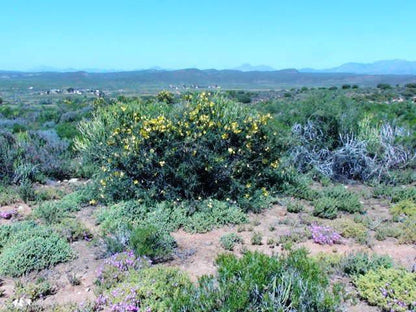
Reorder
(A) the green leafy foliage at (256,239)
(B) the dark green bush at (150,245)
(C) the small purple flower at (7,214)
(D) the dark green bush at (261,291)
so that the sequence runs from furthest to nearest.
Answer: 1. (C) the small purple flower at (7,214)
2. (A) the green leafy foliage at (256,239)
3. (B) the dark green bush at (150,245)
4. (D) the dark green bush at (261,291)

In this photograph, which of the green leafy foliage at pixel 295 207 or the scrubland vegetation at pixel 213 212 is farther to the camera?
the green leafy foliage at pixel 295 207

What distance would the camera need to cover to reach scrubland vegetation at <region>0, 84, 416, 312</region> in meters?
4.05

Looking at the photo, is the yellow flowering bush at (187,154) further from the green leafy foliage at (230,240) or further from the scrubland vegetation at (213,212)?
the green leafy foliage at (230,240)

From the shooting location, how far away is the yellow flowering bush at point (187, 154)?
673 centimetres

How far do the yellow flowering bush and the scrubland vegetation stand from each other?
0.03 meters

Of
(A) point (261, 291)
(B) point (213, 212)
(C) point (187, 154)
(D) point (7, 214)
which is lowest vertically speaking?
(D) point (7, 214)

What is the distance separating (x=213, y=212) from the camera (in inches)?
254

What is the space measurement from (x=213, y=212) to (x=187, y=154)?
1.07 m

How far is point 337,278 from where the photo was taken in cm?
473

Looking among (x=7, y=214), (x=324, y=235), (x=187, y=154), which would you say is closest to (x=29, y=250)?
(x=7, y=214)

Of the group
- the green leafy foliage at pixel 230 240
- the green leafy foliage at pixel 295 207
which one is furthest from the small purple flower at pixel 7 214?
the green leafy foliage at pixel 295 207

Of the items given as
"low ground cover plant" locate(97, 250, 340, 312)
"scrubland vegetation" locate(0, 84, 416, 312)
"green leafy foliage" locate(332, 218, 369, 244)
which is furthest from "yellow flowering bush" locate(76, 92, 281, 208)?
"low ground cover plant" locate(97, 250, 340, 312)

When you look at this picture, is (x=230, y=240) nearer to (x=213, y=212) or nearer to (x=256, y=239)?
(x=256, y=239)

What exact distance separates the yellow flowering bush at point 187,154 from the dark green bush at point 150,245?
56.6 inches
